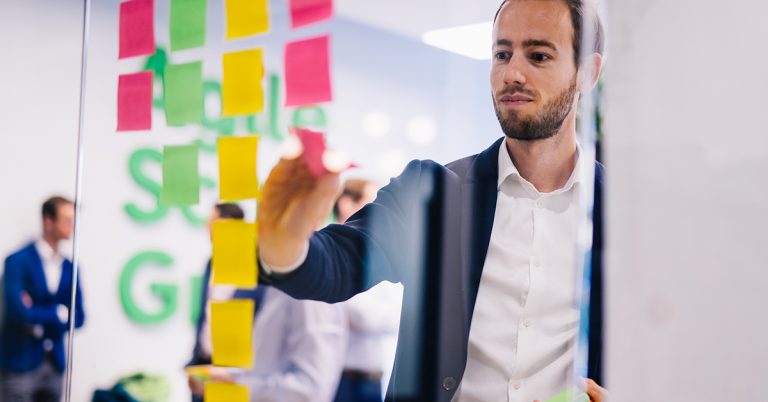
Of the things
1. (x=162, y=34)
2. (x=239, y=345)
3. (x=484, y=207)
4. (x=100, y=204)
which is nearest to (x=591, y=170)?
(x=484, y=207)

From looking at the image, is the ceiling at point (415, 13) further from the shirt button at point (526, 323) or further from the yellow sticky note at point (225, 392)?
the yellow sticky note at point (225, 392)

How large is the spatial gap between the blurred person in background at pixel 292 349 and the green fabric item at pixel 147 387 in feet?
0.75

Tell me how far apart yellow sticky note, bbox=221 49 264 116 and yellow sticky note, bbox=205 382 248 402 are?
626mm

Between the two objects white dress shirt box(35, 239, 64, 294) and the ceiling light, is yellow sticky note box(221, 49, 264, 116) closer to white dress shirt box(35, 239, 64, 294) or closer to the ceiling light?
the ceiling light

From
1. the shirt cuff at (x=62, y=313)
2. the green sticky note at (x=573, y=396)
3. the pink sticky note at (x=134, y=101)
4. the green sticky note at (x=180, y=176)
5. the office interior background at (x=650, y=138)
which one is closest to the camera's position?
the green sticky note at (x=573, y=396)

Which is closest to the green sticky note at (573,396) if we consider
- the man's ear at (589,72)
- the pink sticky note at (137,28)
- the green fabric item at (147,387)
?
the man's ear at (589,72)

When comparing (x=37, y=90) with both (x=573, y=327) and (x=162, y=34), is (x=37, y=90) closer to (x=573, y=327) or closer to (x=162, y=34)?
(x=162, y=34)

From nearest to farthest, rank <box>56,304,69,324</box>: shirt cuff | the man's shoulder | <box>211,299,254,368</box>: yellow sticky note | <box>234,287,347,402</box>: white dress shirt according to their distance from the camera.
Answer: <box>234,287,347,402</box>: white dress shirt → <box>211,299,254,368</box>: yellow sticky note → <box>56,304,69,324</box>: shirt cuff → the man's shoulder

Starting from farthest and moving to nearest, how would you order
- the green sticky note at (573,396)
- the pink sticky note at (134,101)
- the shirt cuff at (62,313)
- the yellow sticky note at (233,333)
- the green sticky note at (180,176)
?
the shirt cuff at (62,313) < the pink sticky note at (134,101) < the green sticky note at (180,176) < the yellow sticky note at (233,333) < the green sticky note at (573,396)

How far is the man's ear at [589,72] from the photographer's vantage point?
1.39m

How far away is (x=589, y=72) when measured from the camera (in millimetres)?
1400

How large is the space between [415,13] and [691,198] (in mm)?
674

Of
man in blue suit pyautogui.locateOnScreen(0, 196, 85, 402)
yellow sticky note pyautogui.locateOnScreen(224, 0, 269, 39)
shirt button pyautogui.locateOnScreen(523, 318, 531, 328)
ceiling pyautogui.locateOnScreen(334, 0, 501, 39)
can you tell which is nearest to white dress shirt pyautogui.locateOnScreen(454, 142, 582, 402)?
shirt button pyautogui.locateOnScreen(523, 318, 531, 328)

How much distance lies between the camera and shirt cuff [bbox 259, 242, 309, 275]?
150 centimetres
